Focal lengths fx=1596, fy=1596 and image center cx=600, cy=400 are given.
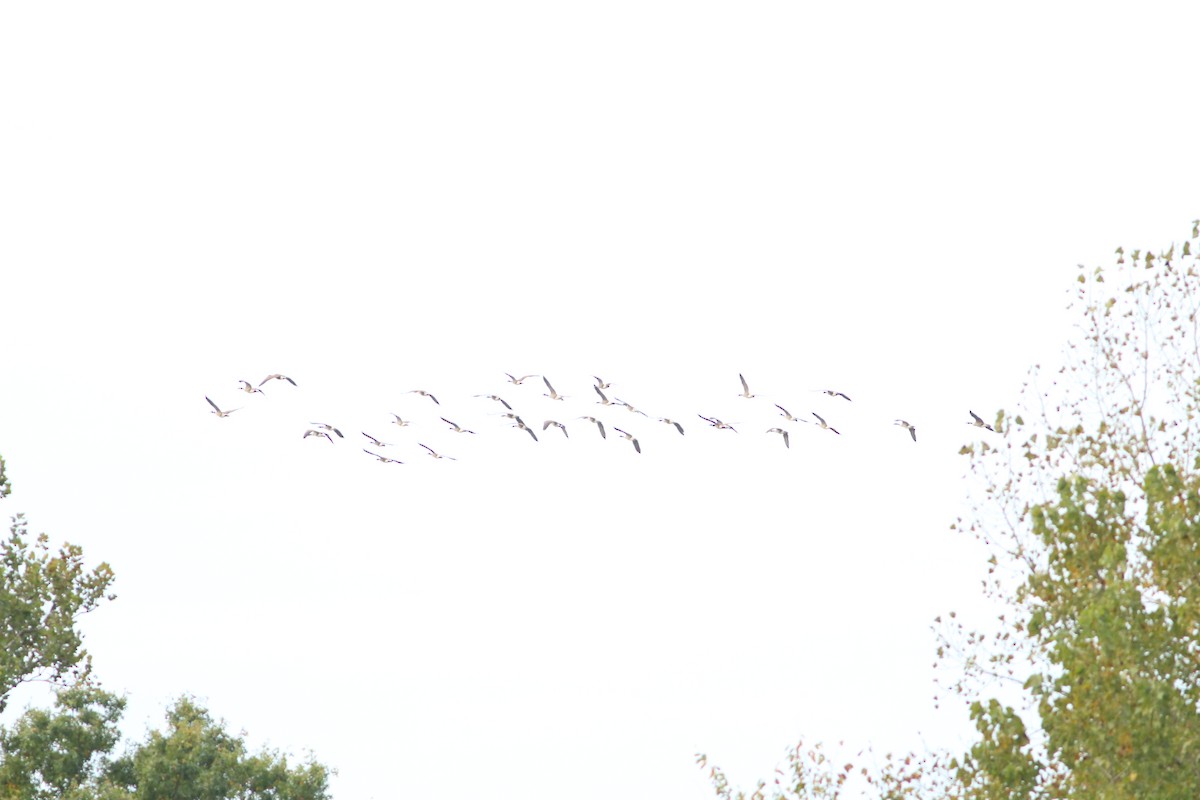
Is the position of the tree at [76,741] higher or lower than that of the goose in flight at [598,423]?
lower

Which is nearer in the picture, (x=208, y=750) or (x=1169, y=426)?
(x=1169, y=426)

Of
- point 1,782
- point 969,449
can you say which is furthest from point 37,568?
point 969,449

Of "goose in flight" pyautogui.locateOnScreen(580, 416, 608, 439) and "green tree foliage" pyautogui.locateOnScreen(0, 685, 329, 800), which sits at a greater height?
"goose in flight" pyautogui.locateOnScreen(580, 416, 608, 439)

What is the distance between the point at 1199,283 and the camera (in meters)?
23.0

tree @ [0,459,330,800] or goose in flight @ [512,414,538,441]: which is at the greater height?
goose in flight @ [512,414,538,441]

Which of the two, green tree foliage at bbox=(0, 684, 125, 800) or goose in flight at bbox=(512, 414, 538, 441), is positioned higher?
goose in flight at bbox=(512, 414, 538, 441)

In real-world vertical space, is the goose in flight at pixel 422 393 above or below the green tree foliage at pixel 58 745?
above

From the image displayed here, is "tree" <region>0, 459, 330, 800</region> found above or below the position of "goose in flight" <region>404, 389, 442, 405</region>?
below

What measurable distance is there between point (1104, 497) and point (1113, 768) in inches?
129

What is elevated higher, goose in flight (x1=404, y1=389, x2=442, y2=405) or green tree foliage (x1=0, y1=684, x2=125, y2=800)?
goose in flight (x1=404, y1=389, x2=442, y2=405)

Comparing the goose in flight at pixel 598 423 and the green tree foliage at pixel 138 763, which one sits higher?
the goose in flight at pixel 598 423

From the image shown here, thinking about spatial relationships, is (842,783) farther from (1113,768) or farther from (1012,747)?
(1113,768)

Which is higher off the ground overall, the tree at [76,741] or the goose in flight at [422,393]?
the goose in flight at [422,393]

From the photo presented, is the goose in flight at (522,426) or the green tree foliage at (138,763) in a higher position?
the goose in flight at (522,426)
